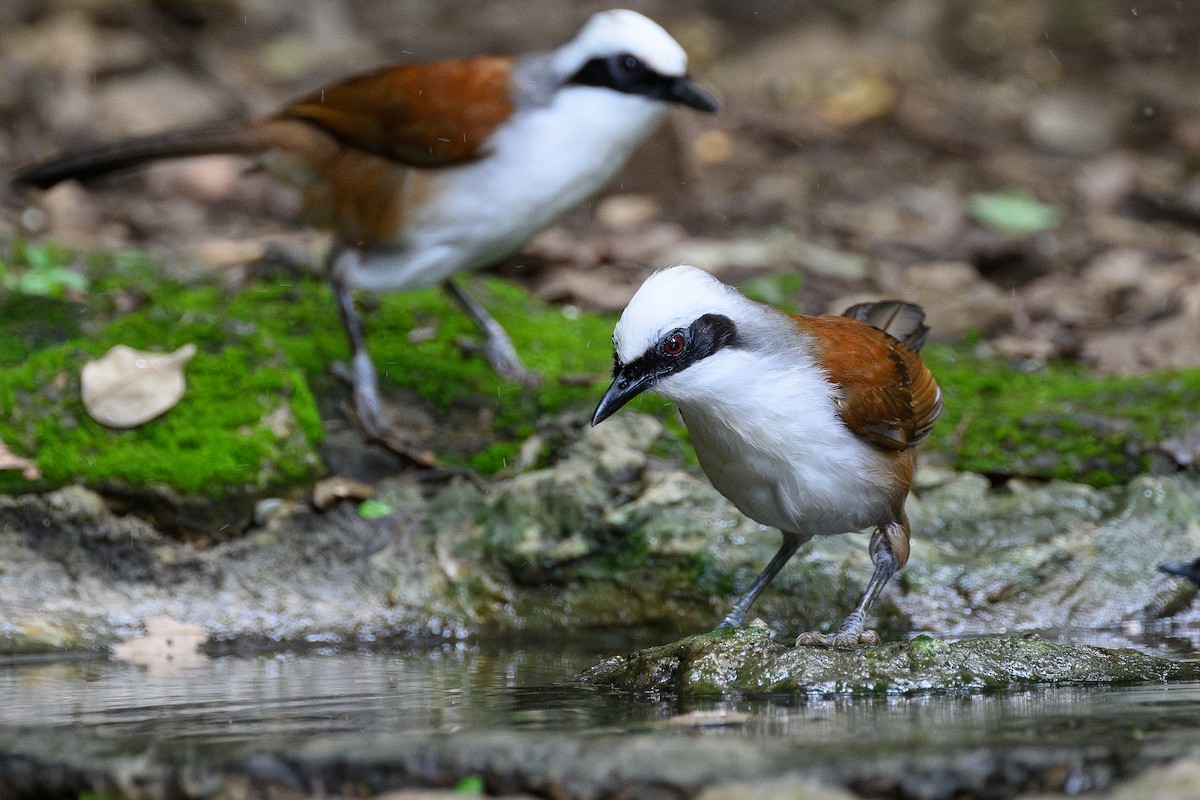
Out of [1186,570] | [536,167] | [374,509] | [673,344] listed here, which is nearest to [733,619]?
[673,344]

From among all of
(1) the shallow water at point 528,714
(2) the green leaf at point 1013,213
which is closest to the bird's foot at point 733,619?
(1) the shallow water at point 528,714

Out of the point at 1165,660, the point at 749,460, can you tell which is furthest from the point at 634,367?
the point at 1165,660

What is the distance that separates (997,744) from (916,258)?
22.4 ft

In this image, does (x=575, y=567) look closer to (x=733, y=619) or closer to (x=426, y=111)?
(x=733, y=619)

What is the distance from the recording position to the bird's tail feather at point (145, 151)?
6.15 metres

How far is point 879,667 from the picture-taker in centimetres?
328

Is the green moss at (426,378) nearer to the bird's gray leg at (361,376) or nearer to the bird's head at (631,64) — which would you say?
the bird's gray leg at (361,376)

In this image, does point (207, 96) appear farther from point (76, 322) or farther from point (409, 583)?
point (409, 583)

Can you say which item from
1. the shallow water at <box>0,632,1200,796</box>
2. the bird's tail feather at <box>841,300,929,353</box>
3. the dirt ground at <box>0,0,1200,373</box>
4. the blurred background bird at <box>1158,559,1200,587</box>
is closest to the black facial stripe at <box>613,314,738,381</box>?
the shallow water at <box>0,632,1200,796</box>

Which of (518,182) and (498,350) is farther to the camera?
(498,350)

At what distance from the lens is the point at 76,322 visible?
6078 millimetres

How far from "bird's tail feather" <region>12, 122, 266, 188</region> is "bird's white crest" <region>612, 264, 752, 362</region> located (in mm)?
3266

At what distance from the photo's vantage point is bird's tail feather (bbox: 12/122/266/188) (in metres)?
6.15

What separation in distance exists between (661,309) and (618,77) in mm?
2622
